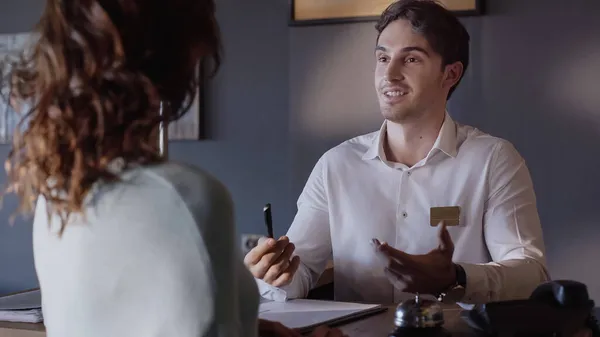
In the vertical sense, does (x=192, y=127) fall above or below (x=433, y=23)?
below

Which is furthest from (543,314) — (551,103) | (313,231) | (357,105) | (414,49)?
(357,105)

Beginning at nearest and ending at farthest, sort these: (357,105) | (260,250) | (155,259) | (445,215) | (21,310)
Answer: (155,259)
(21,310)
(260,250)
(445,215)
(357,105)

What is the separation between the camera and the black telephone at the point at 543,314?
1057 mm

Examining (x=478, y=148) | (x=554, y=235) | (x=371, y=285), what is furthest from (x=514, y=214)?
(x=554, y=235)

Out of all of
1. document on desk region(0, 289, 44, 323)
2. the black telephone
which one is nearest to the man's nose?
the black telephone

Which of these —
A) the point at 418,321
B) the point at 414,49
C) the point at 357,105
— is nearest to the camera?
the point at 418,321

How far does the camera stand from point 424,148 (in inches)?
81.7

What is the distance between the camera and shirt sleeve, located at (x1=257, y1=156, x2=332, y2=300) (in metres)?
1.97

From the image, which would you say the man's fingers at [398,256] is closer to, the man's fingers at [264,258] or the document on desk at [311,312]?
the document on desk at [311,312]

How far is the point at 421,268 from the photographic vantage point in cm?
150

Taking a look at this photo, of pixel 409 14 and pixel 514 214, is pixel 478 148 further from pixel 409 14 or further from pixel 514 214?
pixel 409 14

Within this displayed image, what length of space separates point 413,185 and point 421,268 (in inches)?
21.3

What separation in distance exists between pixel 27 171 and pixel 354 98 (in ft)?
7.19

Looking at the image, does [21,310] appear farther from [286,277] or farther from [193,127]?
[193,127]
